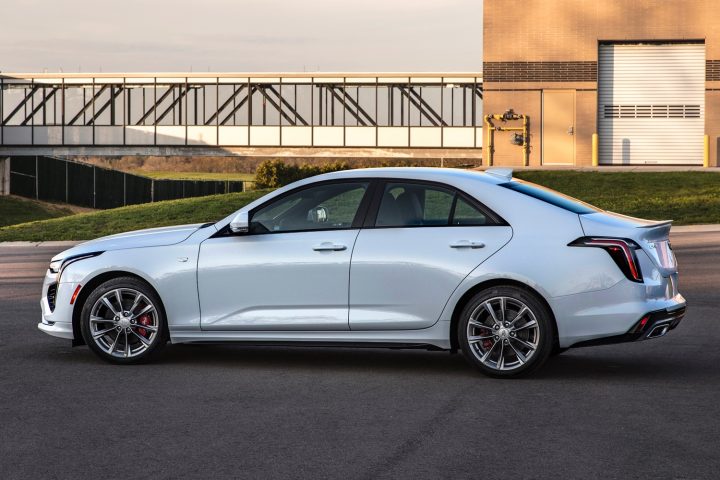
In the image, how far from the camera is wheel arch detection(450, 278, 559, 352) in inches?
336

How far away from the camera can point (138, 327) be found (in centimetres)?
941

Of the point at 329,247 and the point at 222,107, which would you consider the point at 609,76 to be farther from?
the point at 329,247

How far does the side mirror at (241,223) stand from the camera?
9.16 m

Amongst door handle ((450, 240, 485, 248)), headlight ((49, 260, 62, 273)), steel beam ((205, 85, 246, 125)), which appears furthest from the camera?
steel beam ((205, 85, 246, 125))

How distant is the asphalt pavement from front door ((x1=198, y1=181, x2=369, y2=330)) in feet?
1.46

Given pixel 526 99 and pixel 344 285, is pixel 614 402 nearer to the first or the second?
pixel 344 285

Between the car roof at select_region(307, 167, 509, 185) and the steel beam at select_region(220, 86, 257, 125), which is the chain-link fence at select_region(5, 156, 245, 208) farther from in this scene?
the car roof at select_region(307, 167, 509, 185)

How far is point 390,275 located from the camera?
29.0ft

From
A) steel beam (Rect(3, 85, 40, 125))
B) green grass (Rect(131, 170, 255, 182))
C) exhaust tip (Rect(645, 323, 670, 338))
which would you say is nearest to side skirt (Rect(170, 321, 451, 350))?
exhaust tip (Rect(645, 323, 670, 338))

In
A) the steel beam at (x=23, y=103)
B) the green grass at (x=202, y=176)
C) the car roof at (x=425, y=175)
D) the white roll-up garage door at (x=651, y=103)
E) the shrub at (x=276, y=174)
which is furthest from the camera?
the green grass at (x=202, y=176)

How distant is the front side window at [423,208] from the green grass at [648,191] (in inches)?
867

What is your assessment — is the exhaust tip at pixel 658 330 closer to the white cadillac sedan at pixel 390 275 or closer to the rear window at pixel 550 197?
the white cadillac sedan at pixel 390 275

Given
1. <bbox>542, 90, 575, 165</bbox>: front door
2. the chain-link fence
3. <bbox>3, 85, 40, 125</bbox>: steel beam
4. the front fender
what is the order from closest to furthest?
the front fender → <bbox>542, 90, 575, 165</bbox>: front door → the chain-link fence → <bbox>3, 85, 40, 125</bbox>: steel beam

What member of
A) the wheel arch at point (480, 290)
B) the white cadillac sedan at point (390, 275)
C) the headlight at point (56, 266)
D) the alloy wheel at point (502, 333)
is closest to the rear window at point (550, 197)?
the white cadillac sedan at point (390, 275)
